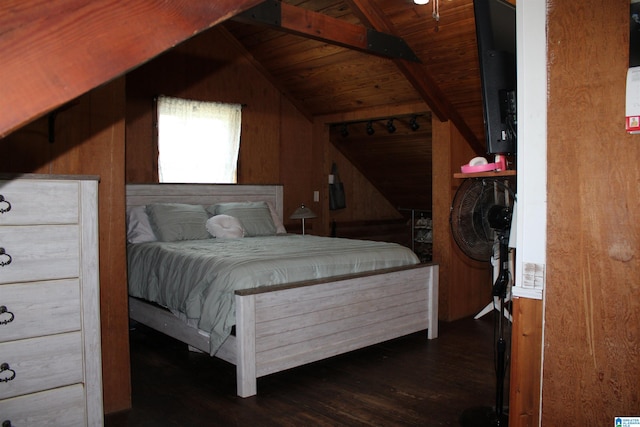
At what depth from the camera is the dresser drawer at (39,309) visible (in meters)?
1.84

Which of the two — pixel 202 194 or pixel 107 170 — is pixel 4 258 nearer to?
pixel 107 170

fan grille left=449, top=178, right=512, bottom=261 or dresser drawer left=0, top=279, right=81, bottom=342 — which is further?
fan grille left=449, top=178, right=512, bottom=261

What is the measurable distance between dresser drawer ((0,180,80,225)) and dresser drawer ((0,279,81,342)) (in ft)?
0.77

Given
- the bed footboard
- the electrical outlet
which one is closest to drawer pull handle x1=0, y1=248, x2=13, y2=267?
the bed footboard

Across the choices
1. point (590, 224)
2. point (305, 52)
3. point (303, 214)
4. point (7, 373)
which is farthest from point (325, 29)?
point (7, 373)

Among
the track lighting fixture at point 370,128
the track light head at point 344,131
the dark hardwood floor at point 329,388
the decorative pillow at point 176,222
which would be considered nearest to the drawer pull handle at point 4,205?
the dark hardwood floor at point 329,388

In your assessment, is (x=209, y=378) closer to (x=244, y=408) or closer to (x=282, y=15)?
(x=244, y=408)

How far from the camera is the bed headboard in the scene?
4520 mm

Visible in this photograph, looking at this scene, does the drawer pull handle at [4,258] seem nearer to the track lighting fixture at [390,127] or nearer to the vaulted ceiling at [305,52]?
the vaulted ceiling at [305,52]

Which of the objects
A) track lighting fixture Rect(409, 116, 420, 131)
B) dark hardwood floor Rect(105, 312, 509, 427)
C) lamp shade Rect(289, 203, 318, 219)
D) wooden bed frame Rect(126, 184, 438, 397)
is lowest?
dark hardwood floor Rect(105, 312, 509, 427)

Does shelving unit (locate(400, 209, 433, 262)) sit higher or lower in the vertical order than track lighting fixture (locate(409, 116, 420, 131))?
lower

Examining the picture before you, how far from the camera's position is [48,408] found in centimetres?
195

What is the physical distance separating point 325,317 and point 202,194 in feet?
7.07

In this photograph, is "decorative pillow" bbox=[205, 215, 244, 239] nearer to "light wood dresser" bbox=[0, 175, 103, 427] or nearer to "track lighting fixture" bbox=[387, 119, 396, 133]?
"track lighting fixture" bbox=[387, 119, 396, 133]
